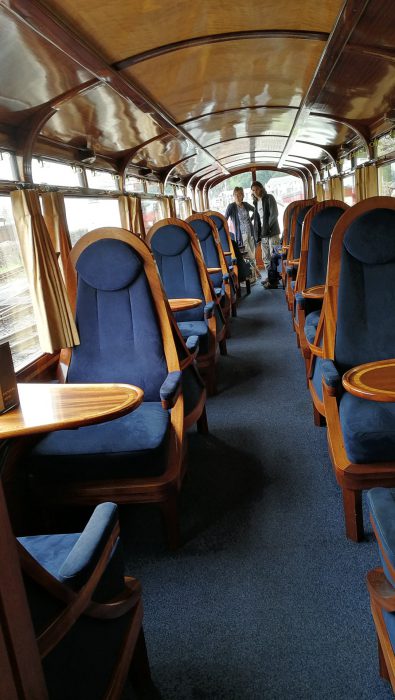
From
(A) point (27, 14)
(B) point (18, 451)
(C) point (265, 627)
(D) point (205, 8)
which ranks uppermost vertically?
(D) point (205, 8)

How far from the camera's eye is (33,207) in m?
3.06

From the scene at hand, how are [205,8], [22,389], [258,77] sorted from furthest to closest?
[258,77]
[205,8]
[22,389]

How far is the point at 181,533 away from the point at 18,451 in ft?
2.95

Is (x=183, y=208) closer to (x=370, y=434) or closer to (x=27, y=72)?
(x=27, y=72)

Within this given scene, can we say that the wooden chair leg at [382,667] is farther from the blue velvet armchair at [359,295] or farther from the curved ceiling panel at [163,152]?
the curved ceiling panel at [163,152]

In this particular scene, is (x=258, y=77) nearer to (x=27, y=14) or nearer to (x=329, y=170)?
(x=27, y=14)

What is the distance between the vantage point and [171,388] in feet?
7.57

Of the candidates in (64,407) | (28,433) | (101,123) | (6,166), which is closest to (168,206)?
(101,123)

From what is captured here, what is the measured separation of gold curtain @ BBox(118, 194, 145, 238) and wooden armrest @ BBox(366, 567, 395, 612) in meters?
4.52

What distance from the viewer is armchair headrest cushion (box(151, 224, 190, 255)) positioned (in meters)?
4.36

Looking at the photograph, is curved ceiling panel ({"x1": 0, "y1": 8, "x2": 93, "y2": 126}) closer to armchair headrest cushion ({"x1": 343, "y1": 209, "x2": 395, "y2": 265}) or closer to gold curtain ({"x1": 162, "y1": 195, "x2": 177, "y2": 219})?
armchair headrest cushion ({"x1": 343, "y1": 209, "x2": 395, "y2": 265})

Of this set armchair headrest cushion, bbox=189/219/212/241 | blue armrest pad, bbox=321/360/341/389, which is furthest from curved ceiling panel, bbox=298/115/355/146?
blue armrest pad, bbox=321/360/341/389

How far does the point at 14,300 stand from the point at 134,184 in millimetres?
3931

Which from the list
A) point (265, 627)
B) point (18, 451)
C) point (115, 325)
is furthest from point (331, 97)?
point (265, 627)
